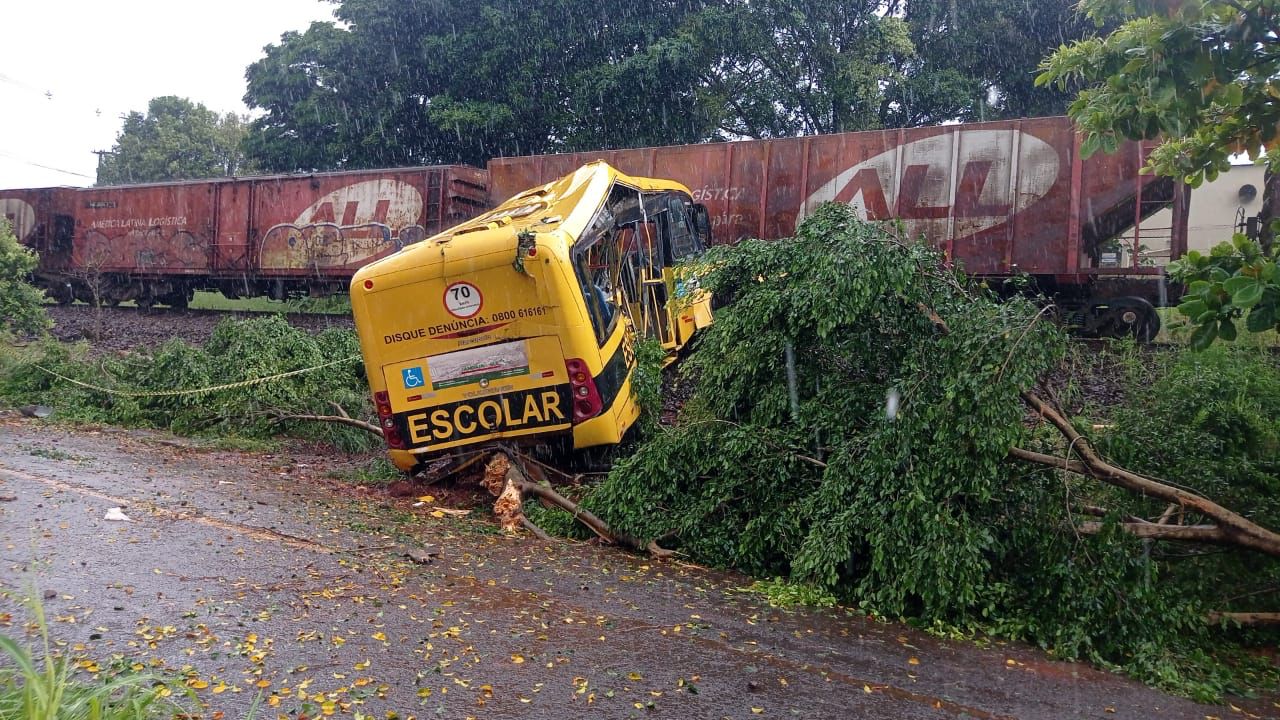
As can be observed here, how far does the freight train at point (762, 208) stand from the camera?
46.7ft

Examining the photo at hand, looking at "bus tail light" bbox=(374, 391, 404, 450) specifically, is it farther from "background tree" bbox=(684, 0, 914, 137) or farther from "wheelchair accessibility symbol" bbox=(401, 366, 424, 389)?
"background tree" bbox=(684, 0, 914, 137)

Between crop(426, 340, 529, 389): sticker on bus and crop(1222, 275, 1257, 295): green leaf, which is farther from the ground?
crop(1222, 275, 1257, 295): green leaf

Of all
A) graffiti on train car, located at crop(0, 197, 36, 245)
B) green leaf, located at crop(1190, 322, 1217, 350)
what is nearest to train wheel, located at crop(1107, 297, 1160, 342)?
green leaf, located at crop(1190, 322, 1217, 350)

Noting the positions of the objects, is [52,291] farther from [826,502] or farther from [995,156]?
[826,502]

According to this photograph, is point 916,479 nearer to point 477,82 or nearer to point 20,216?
point 477,82

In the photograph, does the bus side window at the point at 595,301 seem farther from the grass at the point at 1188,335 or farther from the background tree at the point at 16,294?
the background tree at the point at 16,294

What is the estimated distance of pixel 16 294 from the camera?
1383cm

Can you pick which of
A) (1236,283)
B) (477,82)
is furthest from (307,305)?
(1236,283)

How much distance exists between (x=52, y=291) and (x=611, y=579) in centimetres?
2410

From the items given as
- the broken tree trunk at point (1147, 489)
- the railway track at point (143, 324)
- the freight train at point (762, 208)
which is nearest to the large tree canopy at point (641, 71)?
the freight train at point (762, 208)

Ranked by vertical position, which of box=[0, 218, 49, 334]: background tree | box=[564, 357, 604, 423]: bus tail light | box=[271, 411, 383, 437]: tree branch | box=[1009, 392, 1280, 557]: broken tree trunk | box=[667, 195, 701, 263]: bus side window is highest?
box=[667, 195, 701, 263]: bus side window

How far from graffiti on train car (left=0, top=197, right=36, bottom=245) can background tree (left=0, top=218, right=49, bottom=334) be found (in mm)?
11165

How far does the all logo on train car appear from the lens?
1451 centimetres

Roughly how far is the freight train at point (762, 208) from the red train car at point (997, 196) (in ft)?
0.07
